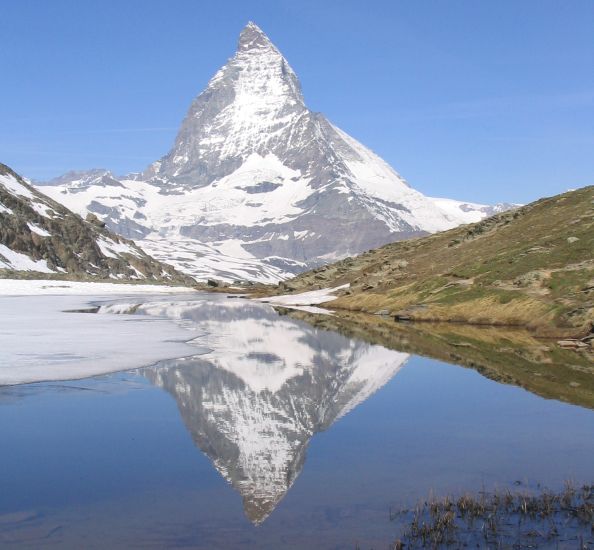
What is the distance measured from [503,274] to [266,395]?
47204 millimetres

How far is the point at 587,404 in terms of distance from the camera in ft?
84.1

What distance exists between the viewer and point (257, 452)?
19297mm

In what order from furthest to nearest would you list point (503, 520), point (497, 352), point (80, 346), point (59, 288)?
point (59, 288) < point (497, 352) < point (80, 346) < point (503, 520)

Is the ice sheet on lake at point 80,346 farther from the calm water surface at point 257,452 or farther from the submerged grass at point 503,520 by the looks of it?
the submerged grass at point 503,520

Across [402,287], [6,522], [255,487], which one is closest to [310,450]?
[255,487]

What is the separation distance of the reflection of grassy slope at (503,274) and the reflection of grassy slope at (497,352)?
3156 mm

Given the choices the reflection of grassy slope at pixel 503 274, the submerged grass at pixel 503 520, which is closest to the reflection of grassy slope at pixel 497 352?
the reflection of grassy slope at pixel 503 274

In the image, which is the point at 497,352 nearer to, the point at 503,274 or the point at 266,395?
the point at 266,395

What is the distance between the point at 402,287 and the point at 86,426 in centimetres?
6667

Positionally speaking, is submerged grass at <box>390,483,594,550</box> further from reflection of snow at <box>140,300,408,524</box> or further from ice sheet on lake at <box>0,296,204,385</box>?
ice sheet on lake at <box>0,296,204,385</box>

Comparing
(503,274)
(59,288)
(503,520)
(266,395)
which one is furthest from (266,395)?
(59,288)

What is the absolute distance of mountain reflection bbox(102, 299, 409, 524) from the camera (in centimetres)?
1772

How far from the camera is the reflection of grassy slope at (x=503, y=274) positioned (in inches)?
2299

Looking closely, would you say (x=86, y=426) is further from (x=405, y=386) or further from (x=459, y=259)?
(x=459, y=259)
